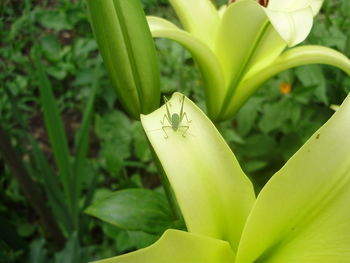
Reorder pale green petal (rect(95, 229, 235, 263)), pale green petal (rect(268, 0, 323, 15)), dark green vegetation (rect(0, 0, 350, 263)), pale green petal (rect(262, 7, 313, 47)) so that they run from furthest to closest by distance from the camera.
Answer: dark green vegetation (rect(0, 0, 350, 263))
pale green petal (rect(268, 0, 323, 15))
pale green petal (rect(262, 7, 313, 47))
pale green petal (rect(95, 229, 235, 263))

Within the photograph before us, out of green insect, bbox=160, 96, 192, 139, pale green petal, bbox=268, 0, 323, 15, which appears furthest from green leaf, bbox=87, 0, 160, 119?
pale green petal, bbox=268, 0, 323, 15

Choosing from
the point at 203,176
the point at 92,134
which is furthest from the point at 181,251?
the point at 92,134

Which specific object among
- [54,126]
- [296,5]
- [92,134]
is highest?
[296,5]

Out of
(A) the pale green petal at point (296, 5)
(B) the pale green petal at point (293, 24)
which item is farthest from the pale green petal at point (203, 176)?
(A) the pale green petal at point (296, 5)

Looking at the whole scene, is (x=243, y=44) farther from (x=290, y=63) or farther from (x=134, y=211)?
(x=134, y=211)

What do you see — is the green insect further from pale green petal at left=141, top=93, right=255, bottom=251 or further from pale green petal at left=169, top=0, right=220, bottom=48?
pale green petal at left=169, top=0, right=220, bottom=48

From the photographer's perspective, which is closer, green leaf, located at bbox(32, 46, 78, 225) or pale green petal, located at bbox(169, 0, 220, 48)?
pale green petal, located at bbox(169, 0, 220, 48)
